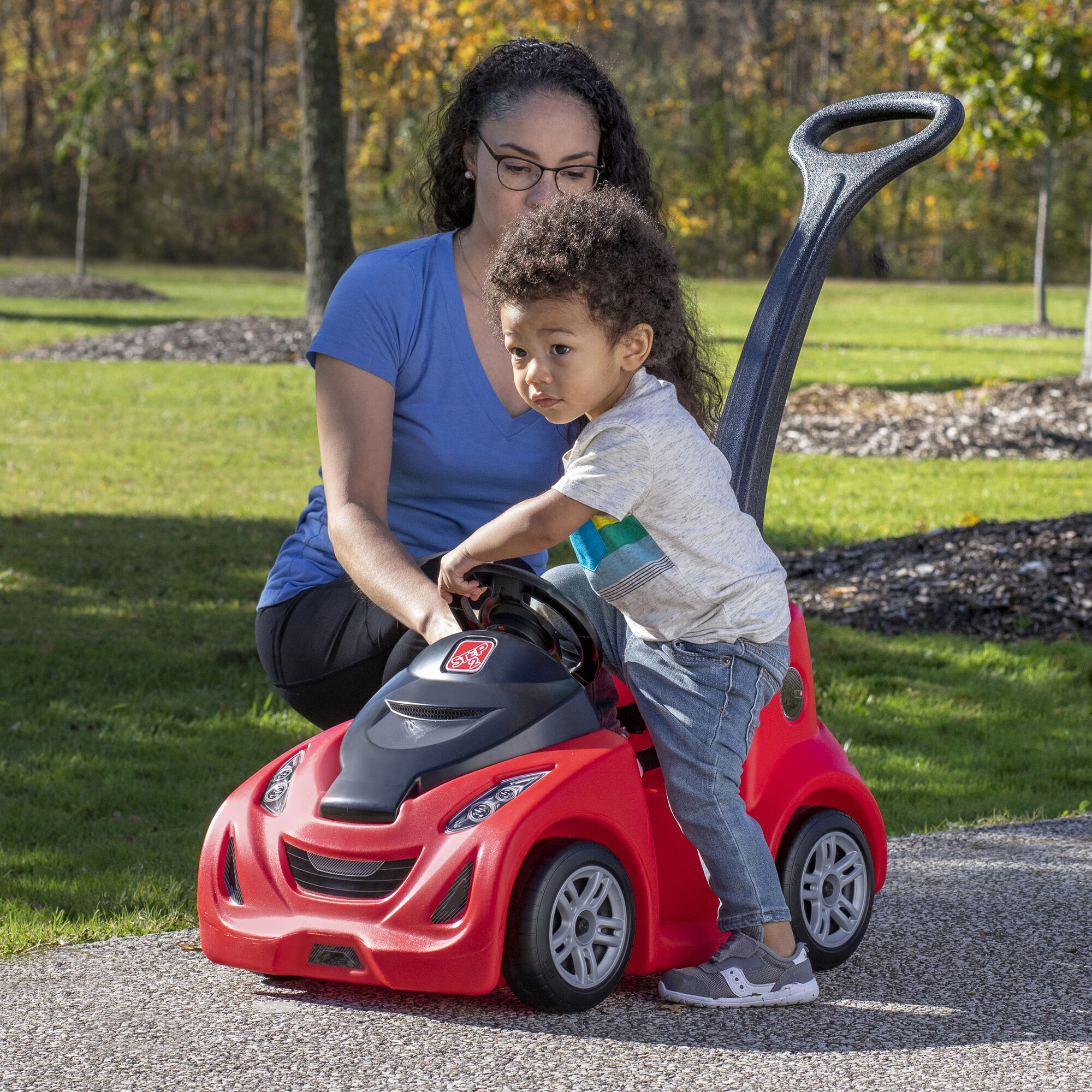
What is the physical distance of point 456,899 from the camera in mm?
2463

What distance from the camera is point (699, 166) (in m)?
38.3

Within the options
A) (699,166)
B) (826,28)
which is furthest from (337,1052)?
(826,28)

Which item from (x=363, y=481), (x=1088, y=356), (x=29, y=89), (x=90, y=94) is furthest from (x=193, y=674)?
(x=29, y=89)

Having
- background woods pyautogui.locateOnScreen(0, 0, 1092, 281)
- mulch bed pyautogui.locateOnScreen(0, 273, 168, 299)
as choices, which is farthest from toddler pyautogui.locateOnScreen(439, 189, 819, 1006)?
background woods pyautogui.locateOnScreen(0, 0, 1092, 281)

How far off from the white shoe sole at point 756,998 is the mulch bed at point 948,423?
28.3 feet

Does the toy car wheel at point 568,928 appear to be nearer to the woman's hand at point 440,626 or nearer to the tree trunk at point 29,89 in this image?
the woman's hand at point 440,626

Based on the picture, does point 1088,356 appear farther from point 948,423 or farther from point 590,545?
point 590,545

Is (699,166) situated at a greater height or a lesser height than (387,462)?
greater

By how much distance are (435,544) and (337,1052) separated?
1147mm

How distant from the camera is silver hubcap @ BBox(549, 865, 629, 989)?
100 inches

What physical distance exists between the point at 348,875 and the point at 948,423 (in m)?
10.7

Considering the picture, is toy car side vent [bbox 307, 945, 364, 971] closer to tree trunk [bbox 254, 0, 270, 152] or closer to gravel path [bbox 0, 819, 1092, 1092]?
gravel path [bbox 0, 819, 1092, 1092]

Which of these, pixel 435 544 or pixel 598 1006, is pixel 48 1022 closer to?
pixel 598 1006

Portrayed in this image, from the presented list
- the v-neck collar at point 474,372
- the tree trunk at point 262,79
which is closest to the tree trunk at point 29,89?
the tree trunk at point 262,79
